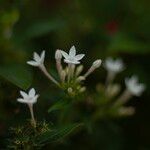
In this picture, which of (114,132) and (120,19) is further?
(120,19)

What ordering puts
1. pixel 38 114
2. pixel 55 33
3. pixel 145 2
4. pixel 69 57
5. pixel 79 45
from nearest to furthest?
pixel 69 57 → pixel 38 114 → pixel 79 45 → pixel 55 33 → pixel 145 2

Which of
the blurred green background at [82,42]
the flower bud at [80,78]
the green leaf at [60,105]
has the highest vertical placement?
the blurred green background at [82,42]

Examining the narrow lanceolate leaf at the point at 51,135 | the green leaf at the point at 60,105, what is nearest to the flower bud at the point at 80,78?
the green leaf at the point at 60,105

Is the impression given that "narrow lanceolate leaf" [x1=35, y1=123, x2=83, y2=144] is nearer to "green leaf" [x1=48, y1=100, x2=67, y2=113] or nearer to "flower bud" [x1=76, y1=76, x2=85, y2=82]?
"green leaf" [x1=48, y1=100, x2=67, y2=113]

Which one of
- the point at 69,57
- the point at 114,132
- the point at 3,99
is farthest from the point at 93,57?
the point at 69,57

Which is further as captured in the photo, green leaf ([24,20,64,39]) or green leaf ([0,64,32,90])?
green leaf ([24,20,64,39])

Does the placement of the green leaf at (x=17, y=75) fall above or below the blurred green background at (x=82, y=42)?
below

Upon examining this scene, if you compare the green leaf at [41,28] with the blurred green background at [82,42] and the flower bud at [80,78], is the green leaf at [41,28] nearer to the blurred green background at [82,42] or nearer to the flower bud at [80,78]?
the blurred green background at [82,42]

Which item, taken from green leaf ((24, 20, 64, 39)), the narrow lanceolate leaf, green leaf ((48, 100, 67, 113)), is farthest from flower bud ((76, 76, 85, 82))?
green leaf ((24, 20, 64, 39))

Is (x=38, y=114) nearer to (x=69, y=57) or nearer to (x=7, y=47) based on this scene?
(x=69, y=57)
